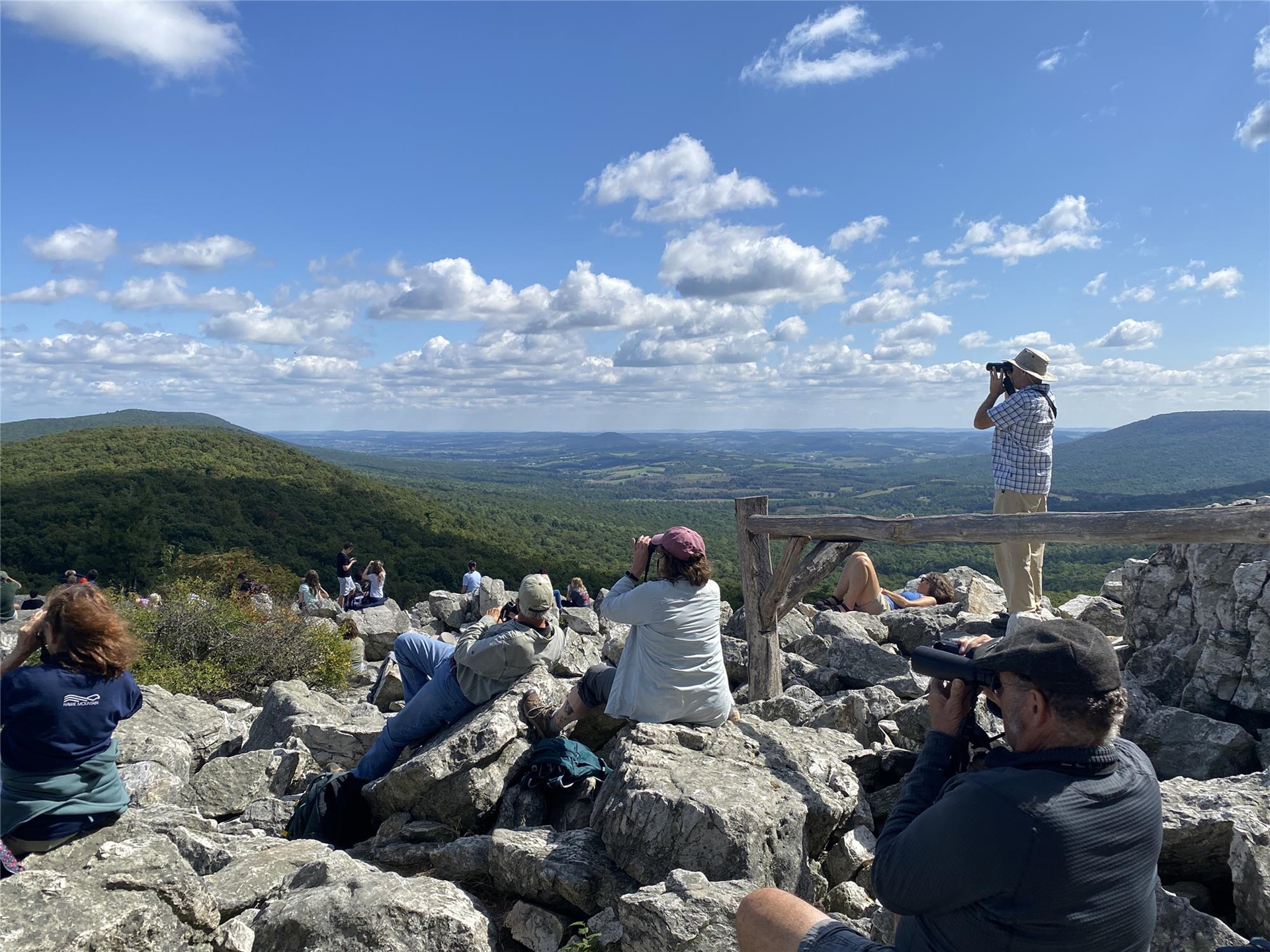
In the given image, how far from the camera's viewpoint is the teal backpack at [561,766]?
15.5ft

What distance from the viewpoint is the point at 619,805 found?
3.87 metres

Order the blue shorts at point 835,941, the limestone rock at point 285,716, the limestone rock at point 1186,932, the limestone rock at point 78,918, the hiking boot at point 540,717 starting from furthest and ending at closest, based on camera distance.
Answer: the limestone rock at point 285,716, the hiking boot at point 540,717, the limestone rock at point 1186,932, the limestone rock at point 78,918, the blue shorts at point 835,941

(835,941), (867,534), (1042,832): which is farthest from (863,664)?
(1042,832)

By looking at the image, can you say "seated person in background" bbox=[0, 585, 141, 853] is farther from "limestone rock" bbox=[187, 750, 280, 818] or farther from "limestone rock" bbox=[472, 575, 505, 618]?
"limestone rock" bbox=[472, 575, 505, 618]

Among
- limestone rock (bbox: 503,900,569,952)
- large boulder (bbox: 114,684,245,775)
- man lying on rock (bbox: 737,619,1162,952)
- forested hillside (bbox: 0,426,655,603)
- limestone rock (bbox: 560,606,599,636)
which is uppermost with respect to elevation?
man lying on rock (bbox: 737,619,1162,952)

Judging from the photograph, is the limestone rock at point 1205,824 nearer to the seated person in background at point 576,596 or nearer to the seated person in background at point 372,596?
the seated person in background at point 576,596

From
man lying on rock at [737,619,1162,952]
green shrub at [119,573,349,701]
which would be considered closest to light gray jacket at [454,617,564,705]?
man lying on rock at [737,619,1162,952]

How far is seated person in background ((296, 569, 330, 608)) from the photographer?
1761cm

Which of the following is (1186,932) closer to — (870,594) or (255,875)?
(255,875)

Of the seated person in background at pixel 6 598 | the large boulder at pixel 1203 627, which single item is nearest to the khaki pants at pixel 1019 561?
the large boulder at pixel 1203 627

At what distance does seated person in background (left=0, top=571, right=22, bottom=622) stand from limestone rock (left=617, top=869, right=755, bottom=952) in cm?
1630

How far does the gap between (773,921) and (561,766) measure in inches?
87.3

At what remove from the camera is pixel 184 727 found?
24.2 feet

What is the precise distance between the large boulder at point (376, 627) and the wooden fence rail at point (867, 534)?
9.91 metres
